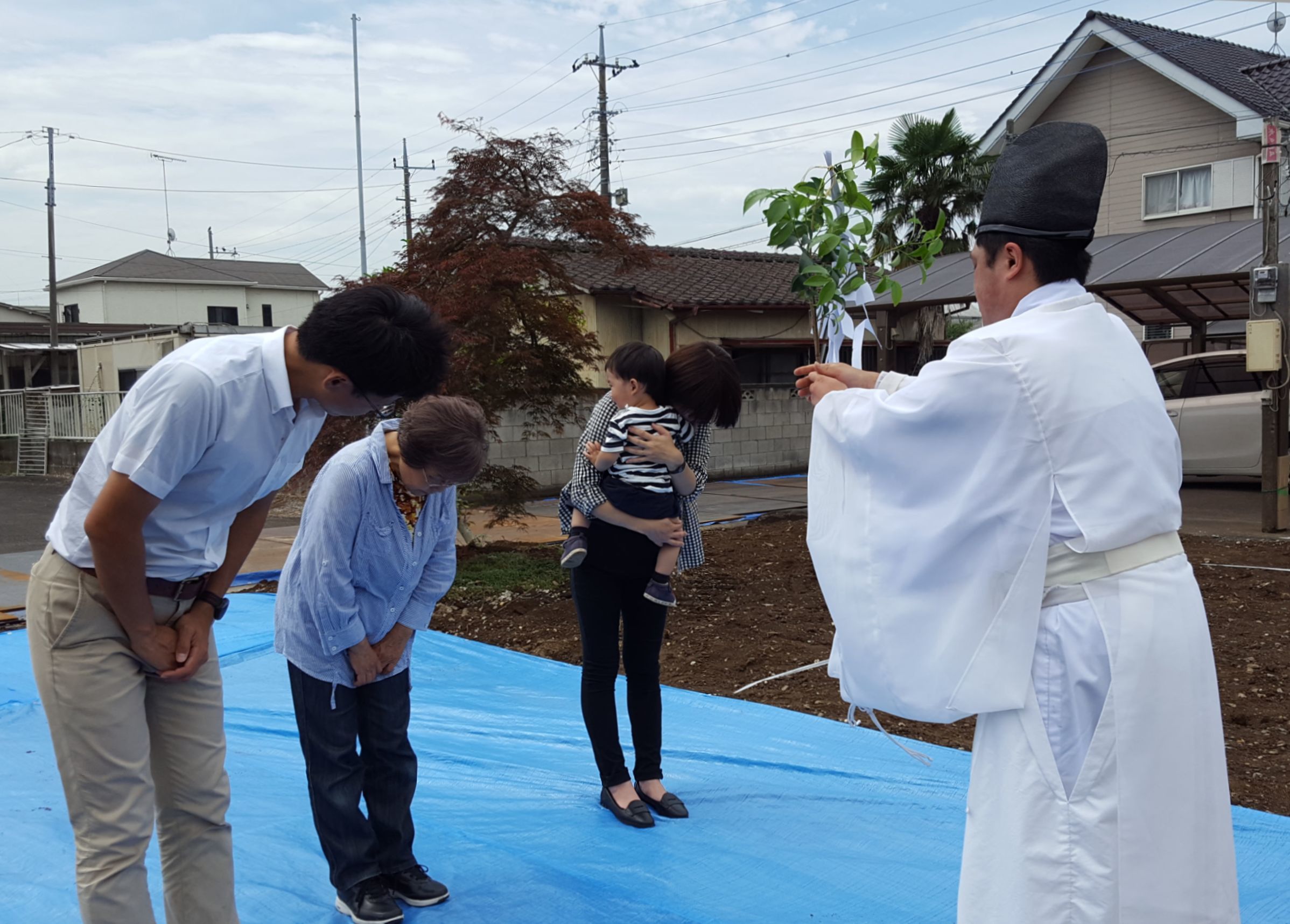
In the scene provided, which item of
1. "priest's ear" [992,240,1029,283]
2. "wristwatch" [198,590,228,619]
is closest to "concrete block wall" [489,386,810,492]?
"wristwatch" [198,590,228,619]

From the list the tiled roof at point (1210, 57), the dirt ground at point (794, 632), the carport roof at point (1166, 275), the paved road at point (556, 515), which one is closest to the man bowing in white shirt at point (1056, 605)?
the dirt ground at point (794, 632)

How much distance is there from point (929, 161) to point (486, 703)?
14.4 meters

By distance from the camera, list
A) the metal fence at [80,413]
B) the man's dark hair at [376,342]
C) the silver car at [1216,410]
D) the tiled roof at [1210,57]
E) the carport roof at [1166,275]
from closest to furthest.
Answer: the man's dark hair at [376,342], the carport roof at [1166,275], the silver car at [1216,410], the tiled roof at [1210,57], the metal fence at [80,413]

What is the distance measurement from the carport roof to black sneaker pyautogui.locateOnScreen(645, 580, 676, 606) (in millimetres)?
7774

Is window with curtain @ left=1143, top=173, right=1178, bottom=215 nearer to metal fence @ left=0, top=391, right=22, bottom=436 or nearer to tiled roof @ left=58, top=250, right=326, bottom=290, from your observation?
metal fence @ left=0, top=391, right=22, bottom=436

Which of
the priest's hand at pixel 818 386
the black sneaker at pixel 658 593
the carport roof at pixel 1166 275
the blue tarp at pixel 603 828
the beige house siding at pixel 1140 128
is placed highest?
the beige house siding at pixel 1140 128

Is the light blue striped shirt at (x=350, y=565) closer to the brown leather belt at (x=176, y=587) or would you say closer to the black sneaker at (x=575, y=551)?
the brown leather belt at (x=176, y=587)

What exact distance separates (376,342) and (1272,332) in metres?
7.78

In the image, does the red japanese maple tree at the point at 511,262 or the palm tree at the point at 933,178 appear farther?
the palm tree at the point at 933,178

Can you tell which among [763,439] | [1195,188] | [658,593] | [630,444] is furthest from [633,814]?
[1195,188]

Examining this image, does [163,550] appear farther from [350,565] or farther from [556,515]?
[556,515]

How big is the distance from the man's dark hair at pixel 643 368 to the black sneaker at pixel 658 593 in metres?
0.60

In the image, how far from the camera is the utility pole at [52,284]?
76.8ft

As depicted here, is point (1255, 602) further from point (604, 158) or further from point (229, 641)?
point (604, 158)
